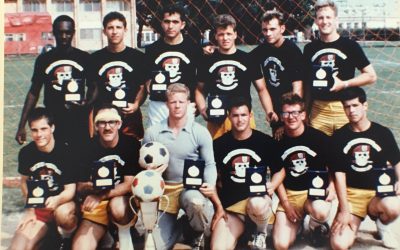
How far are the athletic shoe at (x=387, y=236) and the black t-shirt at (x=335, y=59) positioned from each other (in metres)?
0.53

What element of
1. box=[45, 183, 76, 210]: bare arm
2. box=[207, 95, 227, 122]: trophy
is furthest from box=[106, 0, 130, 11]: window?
box=[45, 183, 76, 210]: bare arm

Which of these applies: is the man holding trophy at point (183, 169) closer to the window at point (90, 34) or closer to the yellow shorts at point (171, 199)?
the yellow shorts at point (171, 199)

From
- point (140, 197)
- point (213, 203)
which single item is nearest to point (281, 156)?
point (213, 203)

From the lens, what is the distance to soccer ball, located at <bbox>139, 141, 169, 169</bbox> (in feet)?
7.19

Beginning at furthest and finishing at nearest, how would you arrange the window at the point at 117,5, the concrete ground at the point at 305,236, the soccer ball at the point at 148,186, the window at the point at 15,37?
the window at the point at 15,37 → the window at the point at 117,5 → the concrete ground at the point at 305,236 → the soccer ball at the point at 148,186

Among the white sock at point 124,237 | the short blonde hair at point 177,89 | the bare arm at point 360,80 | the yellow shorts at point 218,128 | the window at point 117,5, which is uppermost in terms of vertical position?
the window at point 117,5

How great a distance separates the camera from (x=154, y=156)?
86.3 inches

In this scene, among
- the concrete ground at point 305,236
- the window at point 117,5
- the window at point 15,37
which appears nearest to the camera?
the concrete ground at point 305,236

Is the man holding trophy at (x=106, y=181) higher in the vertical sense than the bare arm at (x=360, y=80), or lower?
lower

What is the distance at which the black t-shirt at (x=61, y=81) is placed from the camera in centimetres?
229

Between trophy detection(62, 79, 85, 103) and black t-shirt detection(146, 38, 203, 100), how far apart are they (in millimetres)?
295

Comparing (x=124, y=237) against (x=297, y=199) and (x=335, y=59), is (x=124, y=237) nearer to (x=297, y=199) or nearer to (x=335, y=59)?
(x=297, y=199)

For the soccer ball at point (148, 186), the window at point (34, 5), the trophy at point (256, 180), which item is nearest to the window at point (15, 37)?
the window at point (34, 5)

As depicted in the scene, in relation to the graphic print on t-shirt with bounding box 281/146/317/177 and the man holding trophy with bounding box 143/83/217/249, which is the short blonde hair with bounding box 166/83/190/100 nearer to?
the man holding trophy with bounding box 143/83/217/249
